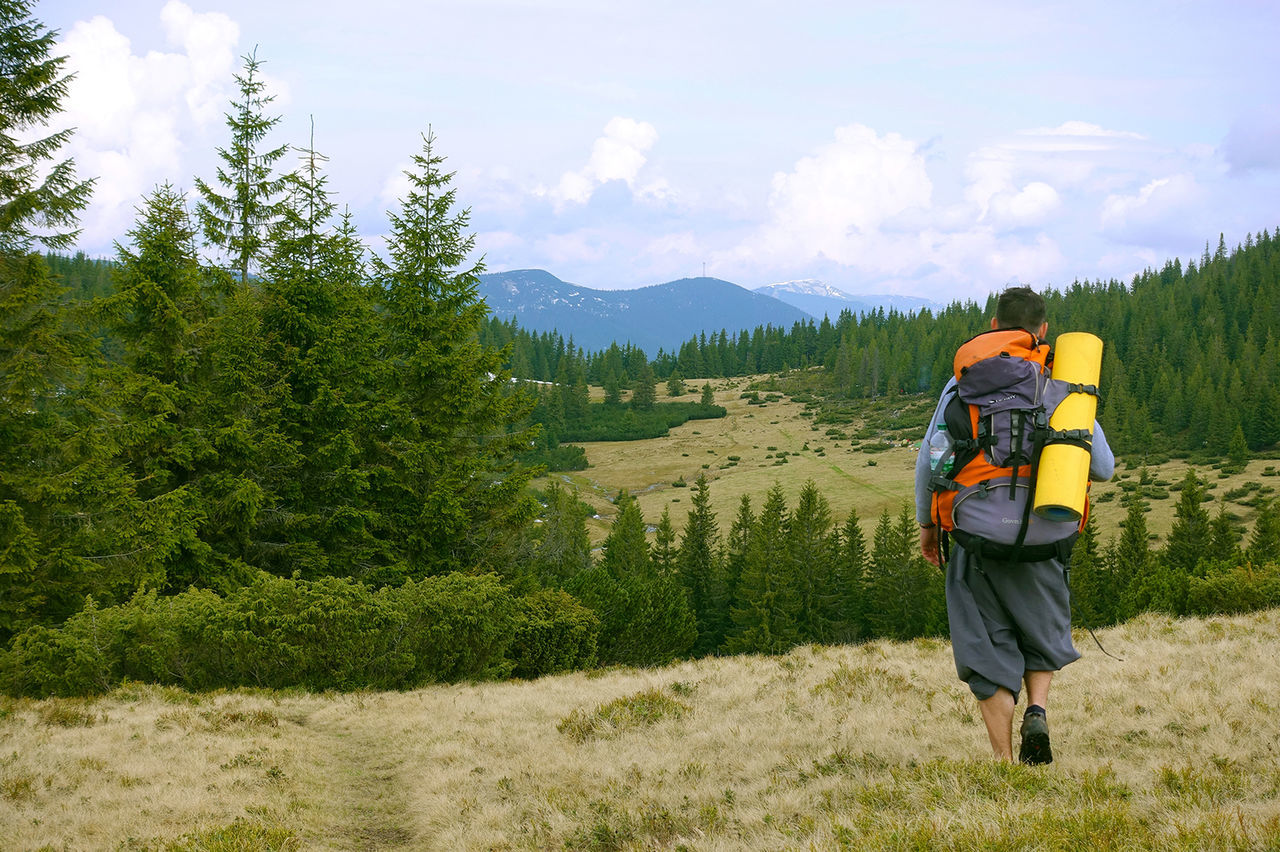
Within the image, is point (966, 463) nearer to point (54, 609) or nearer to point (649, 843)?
point (649, 843)

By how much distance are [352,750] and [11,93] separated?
52.2ft

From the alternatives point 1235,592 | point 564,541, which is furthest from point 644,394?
point 1235,592

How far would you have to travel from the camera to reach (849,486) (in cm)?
10944

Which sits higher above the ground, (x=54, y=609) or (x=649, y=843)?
(x=649, y=843)

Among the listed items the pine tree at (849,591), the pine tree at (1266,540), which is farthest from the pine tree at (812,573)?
the pine tree at (1266,540)

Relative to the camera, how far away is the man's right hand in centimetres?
517

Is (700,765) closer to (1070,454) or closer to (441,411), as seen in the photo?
(1070,454)

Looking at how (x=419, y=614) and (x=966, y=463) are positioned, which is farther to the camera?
(x=419, y=614)

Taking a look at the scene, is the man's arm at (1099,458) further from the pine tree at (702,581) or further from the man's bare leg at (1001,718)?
the pine tree at (702,581)

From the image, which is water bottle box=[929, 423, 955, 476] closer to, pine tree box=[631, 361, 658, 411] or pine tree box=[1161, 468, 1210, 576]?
pine tree box=[1161, 468, 1210, 576]

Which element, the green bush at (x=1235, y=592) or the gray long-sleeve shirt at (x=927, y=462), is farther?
the green bush at (x=1235, y=592)

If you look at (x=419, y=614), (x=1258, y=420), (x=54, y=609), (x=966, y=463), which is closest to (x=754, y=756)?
(x=966, y=463)

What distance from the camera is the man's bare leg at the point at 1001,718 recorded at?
16.6 ft

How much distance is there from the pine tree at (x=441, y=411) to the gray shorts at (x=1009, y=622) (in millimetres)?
19212
